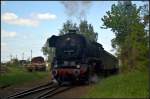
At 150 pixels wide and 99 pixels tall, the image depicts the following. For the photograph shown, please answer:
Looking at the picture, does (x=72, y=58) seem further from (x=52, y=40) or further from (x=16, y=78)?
(x=16, y=78)

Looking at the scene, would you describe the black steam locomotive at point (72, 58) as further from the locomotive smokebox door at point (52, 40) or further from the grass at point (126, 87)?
the grass at point (126, 87)

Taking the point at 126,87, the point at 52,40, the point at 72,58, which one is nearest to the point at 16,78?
the point at 52,40

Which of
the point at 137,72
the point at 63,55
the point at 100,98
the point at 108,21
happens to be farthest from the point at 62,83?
the point at 108,21

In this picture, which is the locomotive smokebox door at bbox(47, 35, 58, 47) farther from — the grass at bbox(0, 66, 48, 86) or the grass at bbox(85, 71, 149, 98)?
the grass at bbox(85, 71, 149, 98)

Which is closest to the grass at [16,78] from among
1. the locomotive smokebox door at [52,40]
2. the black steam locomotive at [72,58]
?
the locomotive smokebox door at [52,40]

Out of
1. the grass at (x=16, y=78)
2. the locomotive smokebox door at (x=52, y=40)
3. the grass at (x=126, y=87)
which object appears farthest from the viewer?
the grass at (x=16, y=78)

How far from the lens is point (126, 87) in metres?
19.6

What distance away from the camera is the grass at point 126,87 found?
1830 centimetres

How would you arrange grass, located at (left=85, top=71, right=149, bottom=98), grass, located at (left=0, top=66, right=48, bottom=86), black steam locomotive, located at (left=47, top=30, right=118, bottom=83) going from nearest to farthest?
grass, located at (left=85, top=71, right=149, bottom=98), black steam locomotive, located at (left=47, top=30, right=118, bottom=83), grass, located at (left=0, top=66, right=48, bottom=86)

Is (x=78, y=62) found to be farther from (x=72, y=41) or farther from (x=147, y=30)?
(x=147, y=30)

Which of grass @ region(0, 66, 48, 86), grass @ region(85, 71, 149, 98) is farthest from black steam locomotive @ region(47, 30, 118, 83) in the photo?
grass @ region(85, 71, 149, 98)

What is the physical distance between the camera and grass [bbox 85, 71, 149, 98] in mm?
18297

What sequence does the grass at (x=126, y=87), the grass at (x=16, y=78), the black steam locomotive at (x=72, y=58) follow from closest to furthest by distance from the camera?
the grass at (x=126, y=87), the black steam locomotive at (x=72, y=58), the grass at (x=16, y=78)

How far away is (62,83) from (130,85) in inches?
497
